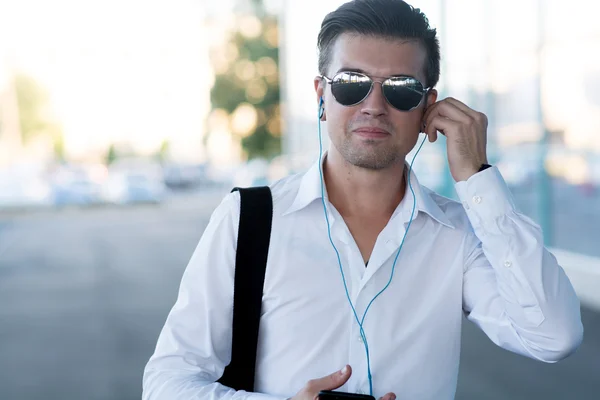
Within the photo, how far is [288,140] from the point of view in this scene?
86.2 feet

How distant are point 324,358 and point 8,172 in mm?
46139

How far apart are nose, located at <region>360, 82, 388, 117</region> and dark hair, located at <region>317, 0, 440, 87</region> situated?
144 mm

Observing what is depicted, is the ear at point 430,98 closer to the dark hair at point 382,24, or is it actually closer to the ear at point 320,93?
the dark hair at point 382,24

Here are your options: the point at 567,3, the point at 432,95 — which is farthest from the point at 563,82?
the point at 432,95

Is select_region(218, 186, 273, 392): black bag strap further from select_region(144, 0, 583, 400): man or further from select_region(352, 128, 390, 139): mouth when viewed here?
select_region(352, 128, 390, 139): mouth

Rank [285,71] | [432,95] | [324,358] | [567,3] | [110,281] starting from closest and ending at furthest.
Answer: [324,358]
[432,95]
[567,3]
[110,281]
[285,71]

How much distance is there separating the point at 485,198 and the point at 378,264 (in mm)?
330

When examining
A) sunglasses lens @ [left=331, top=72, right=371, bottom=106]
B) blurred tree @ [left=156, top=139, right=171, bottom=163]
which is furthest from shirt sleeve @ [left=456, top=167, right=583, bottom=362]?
blurred tree @ [left=156, top=139, right=171, bottom=163]

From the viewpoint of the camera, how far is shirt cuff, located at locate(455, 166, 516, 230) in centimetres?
186

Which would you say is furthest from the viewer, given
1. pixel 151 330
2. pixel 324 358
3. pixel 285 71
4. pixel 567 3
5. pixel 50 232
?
pixel 285 71

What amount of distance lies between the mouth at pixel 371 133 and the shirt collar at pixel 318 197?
0.63ft

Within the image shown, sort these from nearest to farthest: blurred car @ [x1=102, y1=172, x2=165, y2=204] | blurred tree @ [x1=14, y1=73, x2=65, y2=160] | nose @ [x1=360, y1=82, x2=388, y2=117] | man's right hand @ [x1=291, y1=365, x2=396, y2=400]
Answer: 1. man's right hand @ [x1=291, y1=365, x2=396, y2=400]
2. nose @ [x1=360, y1=82, x2=388, y2=117]
3. blurred car @ [x1=102, y1=172, x2=165, y2=204]
4. blurred tree @ [x1=14, y1=73, x2=65, y2=160]

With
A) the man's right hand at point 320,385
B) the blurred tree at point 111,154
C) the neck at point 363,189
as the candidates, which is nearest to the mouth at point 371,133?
the neck at point 363,189

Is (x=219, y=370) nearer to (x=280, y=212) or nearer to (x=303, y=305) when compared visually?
(x=303, y=305)
